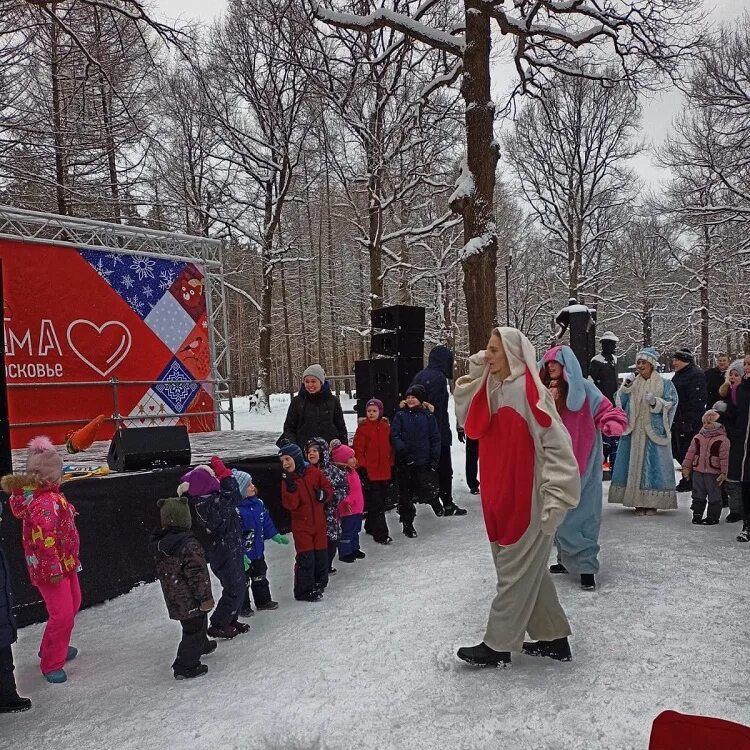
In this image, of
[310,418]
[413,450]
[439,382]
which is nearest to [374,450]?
[413,450]

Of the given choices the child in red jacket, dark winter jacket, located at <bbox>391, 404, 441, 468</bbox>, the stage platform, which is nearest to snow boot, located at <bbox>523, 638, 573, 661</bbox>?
the child in red jacket

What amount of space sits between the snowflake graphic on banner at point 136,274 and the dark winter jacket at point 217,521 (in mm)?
7993

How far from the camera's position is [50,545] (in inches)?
153

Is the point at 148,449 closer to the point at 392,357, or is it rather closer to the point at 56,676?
the point at 56,676

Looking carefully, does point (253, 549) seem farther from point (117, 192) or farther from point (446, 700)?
point (117, 192)

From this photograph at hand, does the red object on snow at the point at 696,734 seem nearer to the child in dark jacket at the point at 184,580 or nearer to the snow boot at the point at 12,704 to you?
the child in dark jacket at the point at 184,580

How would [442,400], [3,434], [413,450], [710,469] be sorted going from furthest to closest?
[442,400] < [413,450] < [710,469] < [3,434]

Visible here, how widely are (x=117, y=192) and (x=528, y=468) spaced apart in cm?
1816

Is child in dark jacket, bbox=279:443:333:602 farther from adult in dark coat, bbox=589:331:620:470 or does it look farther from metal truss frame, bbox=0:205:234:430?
metal truss frame, bbox=0:205:234:430

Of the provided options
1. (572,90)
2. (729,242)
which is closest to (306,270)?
(572,90)

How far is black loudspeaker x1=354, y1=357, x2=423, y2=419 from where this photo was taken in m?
8.31

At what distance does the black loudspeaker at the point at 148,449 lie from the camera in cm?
592

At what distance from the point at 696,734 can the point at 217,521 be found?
3.26 meters

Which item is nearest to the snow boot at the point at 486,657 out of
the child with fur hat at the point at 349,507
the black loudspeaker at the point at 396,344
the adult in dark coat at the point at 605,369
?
the child with fur hat at the point at 349,507
